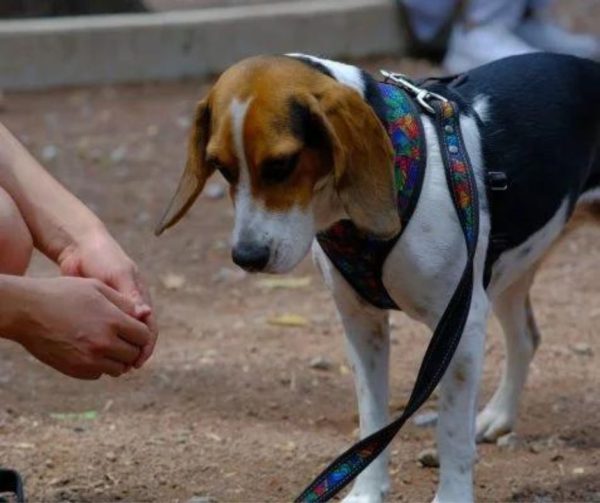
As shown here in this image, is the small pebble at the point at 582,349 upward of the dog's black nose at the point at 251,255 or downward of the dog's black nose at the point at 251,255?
downward

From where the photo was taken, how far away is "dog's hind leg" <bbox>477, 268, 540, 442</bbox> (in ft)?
16.3

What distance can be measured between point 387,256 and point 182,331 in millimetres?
2264

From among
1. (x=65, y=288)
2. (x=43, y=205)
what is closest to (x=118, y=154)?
(x=43, y=205)

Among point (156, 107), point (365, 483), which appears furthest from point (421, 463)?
point (156, 107)

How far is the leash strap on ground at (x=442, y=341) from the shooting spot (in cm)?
378

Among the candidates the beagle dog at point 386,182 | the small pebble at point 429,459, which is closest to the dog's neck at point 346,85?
the beagle dog at point 386,182

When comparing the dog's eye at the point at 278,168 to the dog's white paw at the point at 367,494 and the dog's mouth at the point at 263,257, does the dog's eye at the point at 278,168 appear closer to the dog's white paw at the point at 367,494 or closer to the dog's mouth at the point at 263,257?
the dog's mouth at the point at 263,257

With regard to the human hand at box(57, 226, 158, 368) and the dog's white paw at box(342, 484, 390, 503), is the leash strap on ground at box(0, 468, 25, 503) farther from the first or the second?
the dog's white paw at box(342, 484, 390, 503)

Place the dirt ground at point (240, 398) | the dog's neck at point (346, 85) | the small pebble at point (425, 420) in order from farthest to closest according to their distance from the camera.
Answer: the small pebble at point (425, 420) → the dirt ground at point (240, 398) → the dog's neck at point (346, 85)

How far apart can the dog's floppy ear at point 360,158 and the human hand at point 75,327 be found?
568 millimetres

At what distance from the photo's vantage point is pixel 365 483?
14.1 ft

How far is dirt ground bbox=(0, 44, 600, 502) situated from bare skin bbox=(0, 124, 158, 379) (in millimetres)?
878

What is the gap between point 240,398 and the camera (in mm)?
5262

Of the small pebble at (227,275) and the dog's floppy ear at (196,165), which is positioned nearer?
the dog's floppy ear at (196,165)
